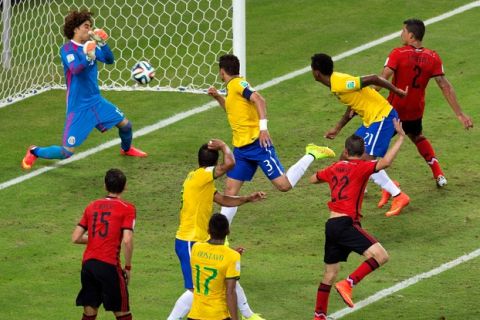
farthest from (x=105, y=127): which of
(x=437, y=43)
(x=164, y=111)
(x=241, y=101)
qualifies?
(x=437, y=43)

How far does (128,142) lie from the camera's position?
18.9 metres

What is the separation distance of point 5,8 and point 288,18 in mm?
4881

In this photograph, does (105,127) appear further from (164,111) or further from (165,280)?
(165,280)

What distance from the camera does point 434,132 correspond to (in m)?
19.6

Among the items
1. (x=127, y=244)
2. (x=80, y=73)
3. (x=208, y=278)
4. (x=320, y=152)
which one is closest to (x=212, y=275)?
(x=208, y=278)

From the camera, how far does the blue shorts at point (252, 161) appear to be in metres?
15.5

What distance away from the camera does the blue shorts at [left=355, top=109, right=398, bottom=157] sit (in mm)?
16438

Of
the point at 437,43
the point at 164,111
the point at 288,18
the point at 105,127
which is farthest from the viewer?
the point at 288,18

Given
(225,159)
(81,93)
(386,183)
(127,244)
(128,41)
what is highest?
(225,159)

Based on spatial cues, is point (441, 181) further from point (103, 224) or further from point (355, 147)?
point (103, 224)

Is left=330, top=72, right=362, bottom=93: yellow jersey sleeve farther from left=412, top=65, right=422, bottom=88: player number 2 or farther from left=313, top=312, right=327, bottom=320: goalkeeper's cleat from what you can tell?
left=313, top=312, right=327, bottom=320: goalkeeper's cleat

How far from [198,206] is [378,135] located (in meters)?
3.62

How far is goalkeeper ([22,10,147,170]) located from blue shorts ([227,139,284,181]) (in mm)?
3283

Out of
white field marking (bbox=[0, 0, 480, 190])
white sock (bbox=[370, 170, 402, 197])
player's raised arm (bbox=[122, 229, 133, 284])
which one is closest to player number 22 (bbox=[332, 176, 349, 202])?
player's raised arm (bbox=[122, 229, 133, 284])
